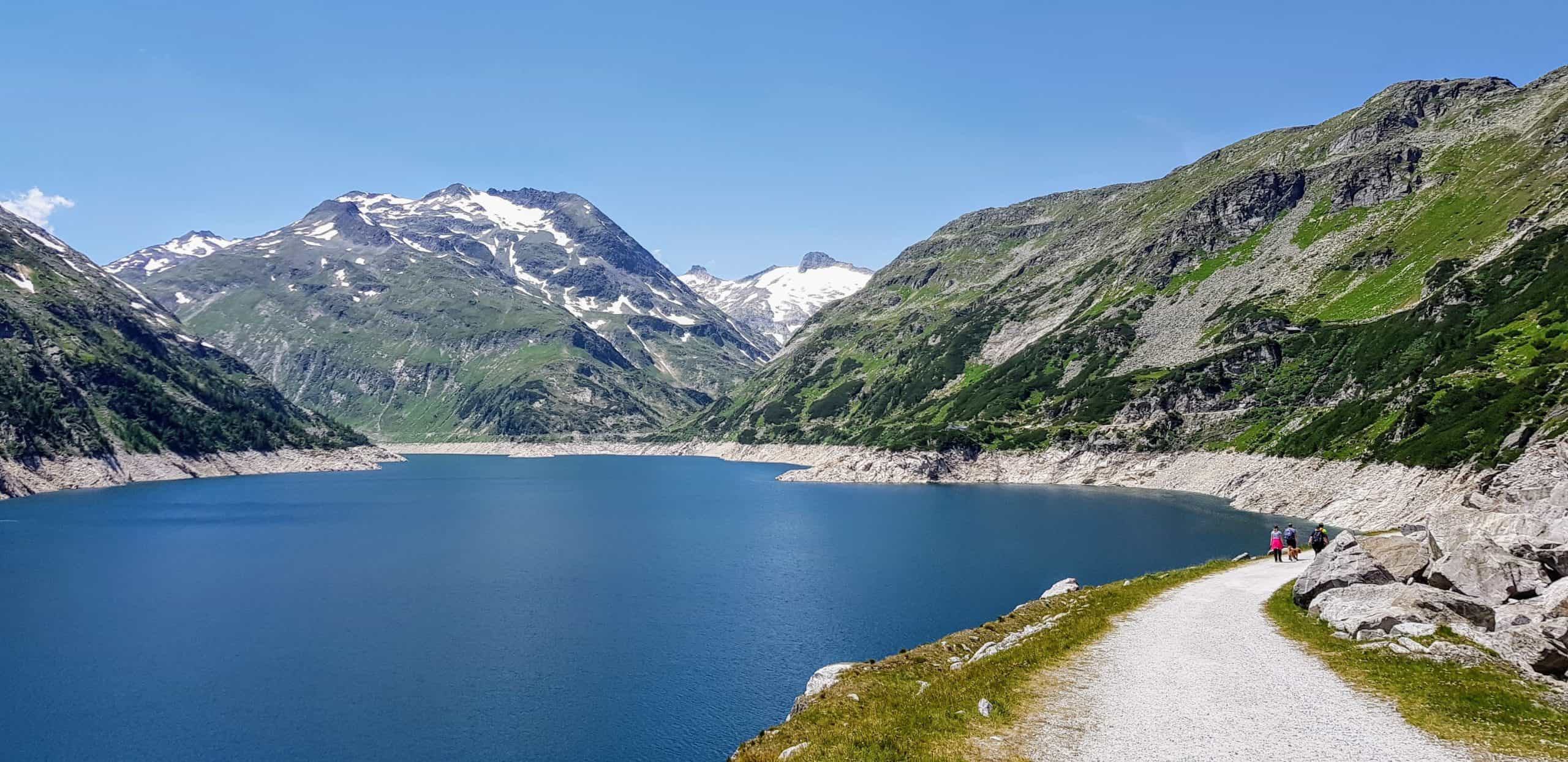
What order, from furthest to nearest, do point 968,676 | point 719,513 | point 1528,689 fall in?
point 719,513
point 968,676
point 1528,689

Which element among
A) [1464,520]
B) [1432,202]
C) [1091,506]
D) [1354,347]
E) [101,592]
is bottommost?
[101,592]

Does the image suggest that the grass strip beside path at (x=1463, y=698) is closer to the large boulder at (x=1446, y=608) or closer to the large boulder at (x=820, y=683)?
the large boulder at (x=1446, y=608)

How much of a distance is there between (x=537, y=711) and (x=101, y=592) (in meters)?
61.8

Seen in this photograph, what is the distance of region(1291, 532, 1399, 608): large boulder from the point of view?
104 feet

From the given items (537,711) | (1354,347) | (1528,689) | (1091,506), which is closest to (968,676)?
(1528,689)

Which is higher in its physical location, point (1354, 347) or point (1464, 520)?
point (1354, 347)

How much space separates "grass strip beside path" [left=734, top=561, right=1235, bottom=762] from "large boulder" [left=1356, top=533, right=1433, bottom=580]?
32.2ft

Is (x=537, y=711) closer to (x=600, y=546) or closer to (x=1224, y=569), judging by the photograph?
(x=1224, y=569)

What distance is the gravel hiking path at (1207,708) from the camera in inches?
720

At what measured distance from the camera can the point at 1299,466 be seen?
376ft

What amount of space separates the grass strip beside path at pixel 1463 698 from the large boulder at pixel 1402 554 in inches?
292

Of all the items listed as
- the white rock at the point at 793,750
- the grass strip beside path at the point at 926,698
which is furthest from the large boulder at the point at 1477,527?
the white rock at the point at 793,750

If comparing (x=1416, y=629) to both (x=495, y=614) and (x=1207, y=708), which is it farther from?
(x=495, y=614)

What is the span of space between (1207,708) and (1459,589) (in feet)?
47.3
